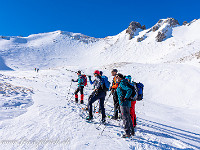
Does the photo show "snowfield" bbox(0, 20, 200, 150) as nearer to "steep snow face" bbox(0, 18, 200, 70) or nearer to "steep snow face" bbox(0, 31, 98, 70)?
"steep snow face" bbox(0, 18, 200, 70)

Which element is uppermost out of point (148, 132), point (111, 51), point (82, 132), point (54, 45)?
point (54, 45)

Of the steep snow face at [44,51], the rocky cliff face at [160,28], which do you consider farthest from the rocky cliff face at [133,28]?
the steep snow face at [44,51]

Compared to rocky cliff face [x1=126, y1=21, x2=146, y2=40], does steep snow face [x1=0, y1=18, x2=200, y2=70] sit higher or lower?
lower

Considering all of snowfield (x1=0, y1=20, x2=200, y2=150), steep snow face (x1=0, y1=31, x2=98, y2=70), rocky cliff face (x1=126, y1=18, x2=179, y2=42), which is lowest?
snowfield (x1=0, y1=20, x2=200, y2=150)

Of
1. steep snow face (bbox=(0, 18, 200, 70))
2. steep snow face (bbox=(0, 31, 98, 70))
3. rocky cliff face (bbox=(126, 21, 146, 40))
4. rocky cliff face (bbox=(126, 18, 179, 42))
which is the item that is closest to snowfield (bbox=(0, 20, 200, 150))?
steep snow face (bbox=(0, 18, 200, 70))

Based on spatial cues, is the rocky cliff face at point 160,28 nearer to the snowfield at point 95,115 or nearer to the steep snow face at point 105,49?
the steep snow face at point 105,49

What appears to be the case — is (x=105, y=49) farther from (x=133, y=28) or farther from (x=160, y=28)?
(x=160, y=28)

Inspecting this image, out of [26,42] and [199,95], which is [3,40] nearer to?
[26,42]

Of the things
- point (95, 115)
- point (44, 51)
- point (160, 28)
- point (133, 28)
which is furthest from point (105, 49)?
point (95, 115)

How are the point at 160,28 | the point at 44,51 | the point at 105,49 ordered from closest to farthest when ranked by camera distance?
the point at 160,28 < the point at 105,49 < the point at 44,51

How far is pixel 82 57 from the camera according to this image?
69.2 m

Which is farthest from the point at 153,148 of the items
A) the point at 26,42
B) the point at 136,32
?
the point at 26,42

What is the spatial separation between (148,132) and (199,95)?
1287 centimetres

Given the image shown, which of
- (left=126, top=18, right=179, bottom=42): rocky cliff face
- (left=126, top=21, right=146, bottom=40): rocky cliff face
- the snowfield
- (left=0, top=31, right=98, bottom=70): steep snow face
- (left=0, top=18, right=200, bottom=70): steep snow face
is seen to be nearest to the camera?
the snowfield
